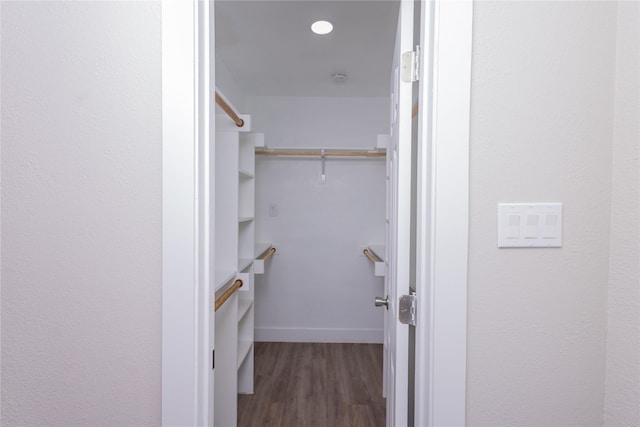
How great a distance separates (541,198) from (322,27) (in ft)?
5.23

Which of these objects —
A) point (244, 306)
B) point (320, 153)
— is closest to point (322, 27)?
point (320, 153)

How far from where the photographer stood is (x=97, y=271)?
79 cm

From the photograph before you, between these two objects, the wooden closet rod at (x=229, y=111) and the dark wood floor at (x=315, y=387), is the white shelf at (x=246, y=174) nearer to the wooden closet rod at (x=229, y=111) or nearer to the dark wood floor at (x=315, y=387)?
the wooden closet rod at (x=229, y=111)

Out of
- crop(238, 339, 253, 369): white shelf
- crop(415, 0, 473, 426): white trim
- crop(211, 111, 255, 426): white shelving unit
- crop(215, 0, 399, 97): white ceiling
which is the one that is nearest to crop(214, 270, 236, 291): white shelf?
crop(211, 111, 255, 426): white shelving unit

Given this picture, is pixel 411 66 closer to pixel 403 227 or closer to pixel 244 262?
pixel 403 227

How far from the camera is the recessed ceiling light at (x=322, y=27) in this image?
1810 millimetres

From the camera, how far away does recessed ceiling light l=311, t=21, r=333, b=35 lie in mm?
1810

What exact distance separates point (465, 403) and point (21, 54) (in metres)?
1.41

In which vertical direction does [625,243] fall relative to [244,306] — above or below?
above

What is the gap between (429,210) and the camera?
790 mm

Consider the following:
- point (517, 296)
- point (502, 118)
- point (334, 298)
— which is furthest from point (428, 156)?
point (334, 298)

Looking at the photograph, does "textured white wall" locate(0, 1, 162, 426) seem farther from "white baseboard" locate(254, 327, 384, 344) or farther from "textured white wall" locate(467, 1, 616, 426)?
"white baseboard" locate(254, 327, 384, 344)

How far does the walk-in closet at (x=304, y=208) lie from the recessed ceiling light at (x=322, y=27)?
0.09 feet

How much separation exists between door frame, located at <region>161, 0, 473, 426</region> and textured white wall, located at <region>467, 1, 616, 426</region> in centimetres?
4
